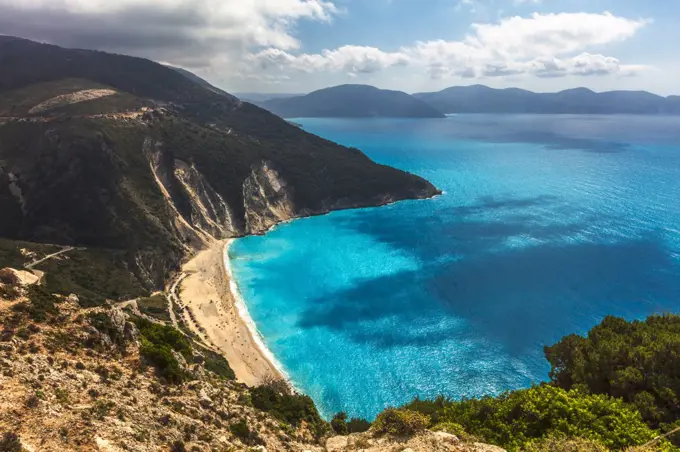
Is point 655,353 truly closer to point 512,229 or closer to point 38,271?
point 38,271

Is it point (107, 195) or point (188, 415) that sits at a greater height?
point (107, 195)

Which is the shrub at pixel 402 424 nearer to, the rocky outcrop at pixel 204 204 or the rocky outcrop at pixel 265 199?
the rocky outcrop at pixel 204 204

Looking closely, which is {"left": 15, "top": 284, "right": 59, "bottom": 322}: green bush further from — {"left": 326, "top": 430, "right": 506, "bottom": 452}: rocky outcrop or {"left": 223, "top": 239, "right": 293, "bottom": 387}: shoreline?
{"left": 223, "top": 239, "right": 293, "bottom": 387}: shoreline

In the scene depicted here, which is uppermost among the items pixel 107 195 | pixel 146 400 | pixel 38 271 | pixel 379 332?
pixel 107 195

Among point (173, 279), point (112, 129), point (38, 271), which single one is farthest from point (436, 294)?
point (112, 129)

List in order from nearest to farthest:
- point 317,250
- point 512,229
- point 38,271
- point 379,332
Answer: point 38,271 < point 379,332 < point 317,250 < point 512,229

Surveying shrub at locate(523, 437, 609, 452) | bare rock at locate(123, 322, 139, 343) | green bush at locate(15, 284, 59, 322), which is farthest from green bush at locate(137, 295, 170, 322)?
shrub at locate(523, 437, 609, 452)
